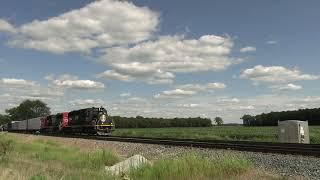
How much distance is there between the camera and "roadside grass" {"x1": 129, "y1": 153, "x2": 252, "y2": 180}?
1152 centimetres

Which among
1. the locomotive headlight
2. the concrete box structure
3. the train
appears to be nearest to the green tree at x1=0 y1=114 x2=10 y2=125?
the train

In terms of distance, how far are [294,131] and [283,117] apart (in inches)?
2718

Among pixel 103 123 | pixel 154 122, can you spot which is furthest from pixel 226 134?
pixel 154 122

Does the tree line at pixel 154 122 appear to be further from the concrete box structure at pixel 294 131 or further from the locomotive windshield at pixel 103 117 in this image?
the concrete box structure at pixel 294 131

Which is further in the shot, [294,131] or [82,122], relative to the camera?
[82,122]

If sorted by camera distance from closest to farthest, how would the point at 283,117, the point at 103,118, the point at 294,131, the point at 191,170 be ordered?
the point at 191,170 < the point at 294,131 < the point at 103,118 < the point at 283,117

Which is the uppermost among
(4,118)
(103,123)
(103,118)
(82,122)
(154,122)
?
(4,118)

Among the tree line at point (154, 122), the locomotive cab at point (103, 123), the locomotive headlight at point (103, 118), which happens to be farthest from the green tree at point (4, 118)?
the locomotive headlight at point (103, 118)

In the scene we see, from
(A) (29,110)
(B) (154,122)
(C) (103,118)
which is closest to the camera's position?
(C) (103,118)

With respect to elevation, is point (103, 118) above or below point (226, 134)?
above

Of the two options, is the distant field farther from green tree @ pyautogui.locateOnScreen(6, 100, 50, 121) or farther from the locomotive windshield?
green tree @ pyautogui.locateOnScreen(6, 100, 50, 121)

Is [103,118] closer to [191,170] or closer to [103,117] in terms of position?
[103,117]

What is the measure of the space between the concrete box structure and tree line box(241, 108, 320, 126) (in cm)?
6028

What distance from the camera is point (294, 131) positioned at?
26250 millimetres
